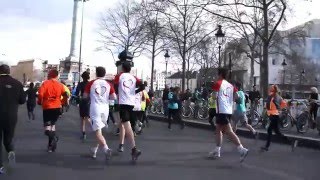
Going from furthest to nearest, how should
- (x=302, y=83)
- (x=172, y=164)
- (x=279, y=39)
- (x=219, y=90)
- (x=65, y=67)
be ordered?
(x=302, y=83) < (x=65, y=67) < (x=279, y=39) < (x=219, y=90) < (x=172, y=164)

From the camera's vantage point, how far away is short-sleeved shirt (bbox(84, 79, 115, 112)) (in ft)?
31.1

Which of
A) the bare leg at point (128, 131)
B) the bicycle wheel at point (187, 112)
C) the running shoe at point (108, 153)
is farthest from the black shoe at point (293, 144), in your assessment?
the bicycle wheel at point (187, 112)

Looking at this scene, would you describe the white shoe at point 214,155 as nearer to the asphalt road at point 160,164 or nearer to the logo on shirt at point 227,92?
the asphalt road at point 160,164

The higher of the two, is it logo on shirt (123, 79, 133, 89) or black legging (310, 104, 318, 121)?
logo on shirt (123, 79, 133, 89)

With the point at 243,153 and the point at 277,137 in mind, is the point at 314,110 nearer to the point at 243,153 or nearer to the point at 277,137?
the point at 277,137

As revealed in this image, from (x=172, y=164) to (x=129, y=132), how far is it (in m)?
0.98

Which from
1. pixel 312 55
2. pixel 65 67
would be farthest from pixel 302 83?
pixel 65 67

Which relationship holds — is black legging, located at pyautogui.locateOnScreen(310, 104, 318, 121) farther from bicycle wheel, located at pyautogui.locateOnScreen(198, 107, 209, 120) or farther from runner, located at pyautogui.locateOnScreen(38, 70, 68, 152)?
runner, located at pyautogui.locateOnScreen(38, 70, 68, 152)

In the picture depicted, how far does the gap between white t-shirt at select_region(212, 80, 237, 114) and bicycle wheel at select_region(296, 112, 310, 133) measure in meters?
8.62

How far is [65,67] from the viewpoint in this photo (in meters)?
62.2

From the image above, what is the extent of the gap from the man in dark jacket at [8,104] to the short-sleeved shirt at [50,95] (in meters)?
2.25

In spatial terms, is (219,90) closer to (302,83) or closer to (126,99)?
(126,99)

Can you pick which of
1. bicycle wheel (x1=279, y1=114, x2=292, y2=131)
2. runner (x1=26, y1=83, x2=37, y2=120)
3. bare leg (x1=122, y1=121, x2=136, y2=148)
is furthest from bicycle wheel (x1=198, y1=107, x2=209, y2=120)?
bare leg (x1=122, y1=121, x2=136, y2=148)

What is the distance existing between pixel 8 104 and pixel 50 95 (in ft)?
8.09
